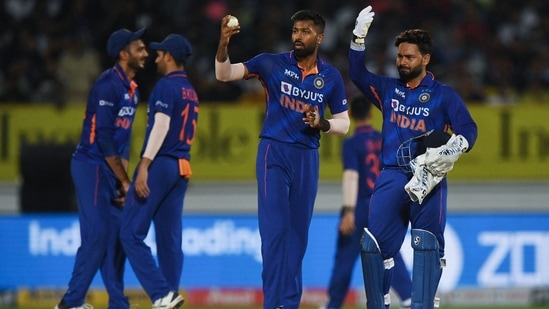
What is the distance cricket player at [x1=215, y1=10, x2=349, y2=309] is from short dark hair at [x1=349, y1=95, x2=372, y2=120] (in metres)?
1.74

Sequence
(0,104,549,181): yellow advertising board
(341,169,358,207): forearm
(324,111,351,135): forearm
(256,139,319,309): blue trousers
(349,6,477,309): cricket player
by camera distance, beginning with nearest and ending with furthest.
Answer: (349,6,477,309): cricket player < (256,139,319,309): blue trousers < (324,111,351,135): forearm < (341,169,358,207): forearm < (0,104,549,181): yellow advertising board

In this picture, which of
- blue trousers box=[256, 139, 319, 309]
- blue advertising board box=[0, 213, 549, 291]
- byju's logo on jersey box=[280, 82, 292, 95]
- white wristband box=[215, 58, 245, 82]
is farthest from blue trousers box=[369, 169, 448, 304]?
blue advertising board box=[0, 213, 549, 291]

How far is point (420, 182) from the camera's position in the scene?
7.89 meters

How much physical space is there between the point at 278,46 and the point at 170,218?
8.25 meters

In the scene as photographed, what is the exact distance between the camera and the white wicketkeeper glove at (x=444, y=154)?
7871mm

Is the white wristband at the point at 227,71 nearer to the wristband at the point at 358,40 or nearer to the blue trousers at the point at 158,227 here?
the wristband at the point at 358,40

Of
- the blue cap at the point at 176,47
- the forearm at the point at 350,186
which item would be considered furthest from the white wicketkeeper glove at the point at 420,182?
the blue cap at the point at 176,47

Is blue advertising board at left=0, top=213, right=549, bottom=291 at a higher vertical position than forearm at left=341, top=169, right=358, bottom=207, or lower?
lower

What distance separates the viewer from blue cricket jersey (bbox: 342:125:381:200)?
10.5 metres

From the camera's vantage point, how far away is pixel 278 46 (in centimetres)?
1750

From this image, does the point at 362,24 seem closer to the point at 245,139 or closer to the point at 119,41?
the point at 119,41

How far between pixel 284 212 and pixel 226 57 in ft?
3.95

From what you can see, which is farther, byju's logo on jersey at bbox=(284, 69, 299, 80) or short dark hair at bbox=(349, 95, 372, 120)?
short dark hair at bbox=(349, 95, 372, 120)

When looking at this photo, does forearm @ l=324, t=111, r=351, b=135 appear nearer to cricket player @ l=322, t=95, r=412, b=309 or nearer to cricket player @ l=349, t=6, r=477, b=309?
cricket player @ l=349, t=6, r=477, b=309
